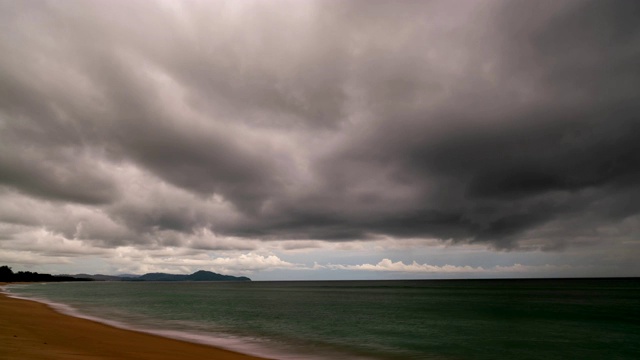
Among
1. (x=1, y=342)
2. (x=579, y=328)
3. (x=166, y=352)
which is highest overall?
(x=1, y=342)

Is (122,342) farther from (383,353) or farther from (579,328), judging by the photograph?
(579,328)

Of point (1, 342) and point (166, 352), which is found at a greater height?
point (1, 342)

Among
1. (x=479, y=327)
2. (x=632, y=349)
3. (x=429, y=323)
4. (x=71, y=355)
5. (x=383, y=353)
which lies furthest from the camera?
(x=429, y=323)

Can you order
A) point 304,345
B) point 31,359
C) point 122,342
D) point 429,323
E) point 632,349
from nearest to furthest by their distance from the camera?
point 31,359 < point 122,342 < point 304,345 < point 632,349 < point 429,323

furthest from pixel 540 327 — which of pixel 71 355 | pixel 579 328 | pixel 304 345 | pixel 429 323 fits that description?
pixel 71 355

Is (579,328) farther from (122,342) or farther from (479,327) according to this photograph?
(122,342)

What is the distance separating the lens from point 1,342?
651 inches

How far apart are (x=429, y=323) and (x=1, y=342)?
3983 centimetres

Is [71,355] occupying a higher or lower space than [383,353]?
higher

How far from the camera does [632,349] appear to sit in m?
30.0

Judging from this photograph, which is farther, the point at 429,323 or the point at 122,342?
the point at 429,323

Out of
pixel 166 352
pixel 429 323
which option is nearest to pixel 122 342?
pixel 166 352

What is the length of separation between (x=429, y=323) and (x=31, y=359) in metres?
39.9

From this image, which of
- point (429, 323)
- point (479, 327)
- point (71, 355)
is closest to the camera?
point (71, 355)
